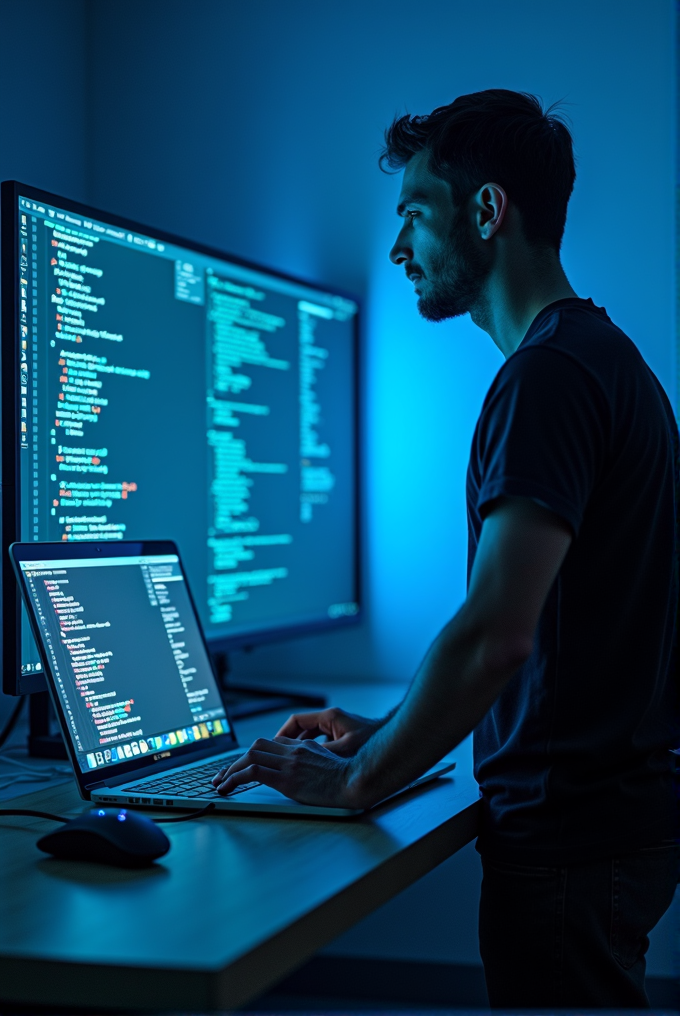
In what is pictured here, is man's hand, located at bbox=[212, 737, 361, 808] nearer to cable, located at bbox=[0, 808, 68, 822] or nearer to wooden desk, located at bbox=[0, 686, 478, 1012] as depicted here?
wooden desk, located at bbox=[0, 686, 478, 1012]

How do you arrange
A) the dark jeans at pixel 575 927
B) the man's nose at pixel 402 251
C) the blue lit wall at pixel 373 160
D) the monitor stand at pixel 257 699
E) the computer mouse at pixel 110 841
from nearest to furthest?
1. the computer mouse at pixel 110 841
2. the dark jeans at pixel 575 927
3. the man's nose at pixel 402 251
4. the monitor stand at pixel 257 699
5. the blue lit wall at pixel 373 160

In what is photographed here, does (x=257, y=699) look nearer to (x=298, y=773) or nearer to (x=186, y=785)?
(x=186, y=785)

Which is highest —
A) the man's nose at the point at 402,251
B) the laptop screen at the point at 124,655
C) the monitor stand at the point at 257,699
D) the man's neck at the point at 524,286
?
the man's nose at the point at 402,251

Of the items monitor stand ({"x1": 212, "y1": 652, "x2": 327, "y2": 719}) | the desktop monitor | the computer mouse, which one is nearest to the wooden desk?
the computer mouse

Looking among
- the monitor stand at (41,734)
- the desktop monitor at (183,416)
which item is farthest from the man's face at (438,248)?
the monitor stand at (41,734)

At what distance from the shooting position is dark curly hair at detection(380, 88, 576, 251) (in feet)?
3.86

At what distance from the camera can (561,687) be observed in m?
1.00

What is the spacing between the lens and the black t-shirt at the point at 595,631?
3.18 feet

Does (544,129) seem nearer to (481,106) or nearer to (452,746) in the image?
(481,106)

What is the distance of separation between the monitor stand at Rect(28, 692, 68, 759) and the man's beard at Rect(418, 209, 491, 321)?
805 mm

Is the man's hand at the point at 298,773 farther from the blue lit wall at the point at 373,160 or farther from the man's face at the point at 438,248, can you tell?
the blue lit wall at the point at 373,160

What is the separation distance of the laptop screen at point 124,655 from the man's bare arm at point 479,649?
0.34 meters

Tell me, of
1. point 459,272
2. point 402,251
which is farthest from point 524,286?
point 402,251

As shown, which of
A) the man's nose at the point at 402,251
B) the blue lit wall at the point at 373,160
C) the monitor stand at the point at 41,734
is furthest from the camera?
the blue lit wall at the point at 373,160
